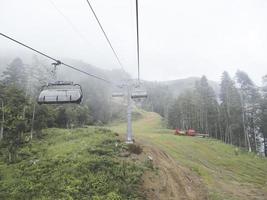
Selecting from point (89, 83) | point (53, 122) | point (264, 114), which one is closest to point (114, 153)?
point (53, 122)

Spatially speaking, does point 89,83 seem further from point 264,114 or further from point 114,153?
point 114,153

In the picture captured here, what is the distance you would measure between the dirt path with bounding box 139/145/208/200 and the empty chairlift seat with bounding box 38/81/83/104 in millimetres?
5872

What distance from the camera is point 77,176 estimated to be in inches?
560

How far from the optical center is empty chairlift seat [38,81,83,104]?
11.4m

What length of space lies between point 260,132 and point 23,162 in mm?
39161

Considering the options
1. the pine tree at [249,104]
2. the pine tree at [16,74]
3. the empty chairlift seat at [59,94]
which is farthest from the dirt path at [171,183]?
the pine tree at [16,74]

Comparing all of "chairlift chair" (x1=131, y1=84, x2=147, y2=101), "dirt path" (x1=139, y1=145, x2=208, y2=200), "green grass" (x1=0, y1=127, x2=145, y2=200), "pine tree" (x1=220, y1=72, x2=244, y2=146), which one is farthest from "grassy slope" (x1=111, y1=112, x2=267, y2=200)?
"pine tree" (x1=220, y1=72, x2=244, y2=146)

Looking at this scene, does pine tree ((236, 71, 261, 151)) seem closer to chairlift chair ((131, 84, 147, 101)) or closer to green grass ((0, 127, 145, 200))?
chairlift chair ((131, 84, 147, 101))

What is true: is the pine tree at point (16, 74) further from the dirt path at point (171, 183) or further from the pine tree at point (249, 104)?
the pine tree at point (249, 104)

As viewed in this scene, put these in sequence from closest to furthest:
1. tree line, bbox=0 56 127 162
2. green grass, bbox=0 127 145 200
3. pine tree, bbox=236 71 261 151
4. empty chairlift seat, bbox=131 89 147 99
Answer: green grass, bbox=0 127 145 200 → empty chairlift seat, bbox=131 89 147 99 → tree line, bbox=0 56 127 162 → pine tree, bbox=236 71 261 151

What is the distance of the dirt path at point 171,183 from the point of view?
12986 millimetres

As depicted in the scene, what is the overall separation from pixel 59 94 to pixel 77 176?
5.22m

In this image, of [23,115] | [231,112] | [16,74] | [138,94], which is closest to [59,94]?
[138,94]

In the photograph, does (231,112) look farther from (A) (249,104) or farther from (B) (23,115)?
(B) (23,115)
